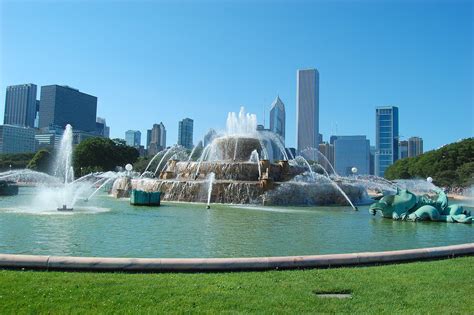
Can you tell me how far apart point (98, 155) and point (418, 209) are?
83464mm

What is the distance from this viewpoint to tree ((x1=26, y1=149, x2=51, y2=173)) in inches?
3979

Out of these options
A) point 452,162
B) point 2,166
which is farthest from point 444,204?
point 2,166

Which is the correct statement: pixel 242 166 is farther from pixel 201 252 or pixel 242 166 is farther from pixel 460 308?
pixel 460 308

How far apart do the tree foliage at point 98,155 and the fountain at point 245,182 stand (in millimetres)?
56235

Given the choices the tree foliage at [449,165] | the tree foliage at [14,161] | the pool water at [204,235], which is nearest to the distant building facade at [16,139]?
the tree foliage at [14,161]

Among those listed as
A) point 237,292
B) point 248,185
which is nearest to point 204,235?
point 237,292

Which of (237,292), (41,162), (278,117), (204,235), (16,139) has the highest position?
(278,117)

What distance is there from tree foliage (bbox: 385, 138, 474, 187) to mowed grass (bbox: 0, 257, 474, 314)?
72018 mm

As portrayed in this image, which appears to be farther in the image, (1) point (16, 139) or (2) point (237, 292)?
(1) point (16, 139)

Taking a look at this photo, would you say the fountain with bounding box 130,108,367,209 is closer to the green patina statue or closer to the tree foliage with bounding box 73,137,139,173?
the green patina statue

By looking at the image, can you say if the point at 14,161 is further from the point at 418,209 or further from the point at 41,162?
the point at 418,209

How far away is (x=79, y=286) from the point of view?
666 centimetres

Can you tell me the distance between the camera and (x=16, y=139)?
182 meters

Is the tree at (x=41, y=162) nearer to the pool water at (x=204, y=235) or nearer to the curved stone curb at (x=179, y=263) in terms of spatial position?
the pool water at (x=204, y=235)
